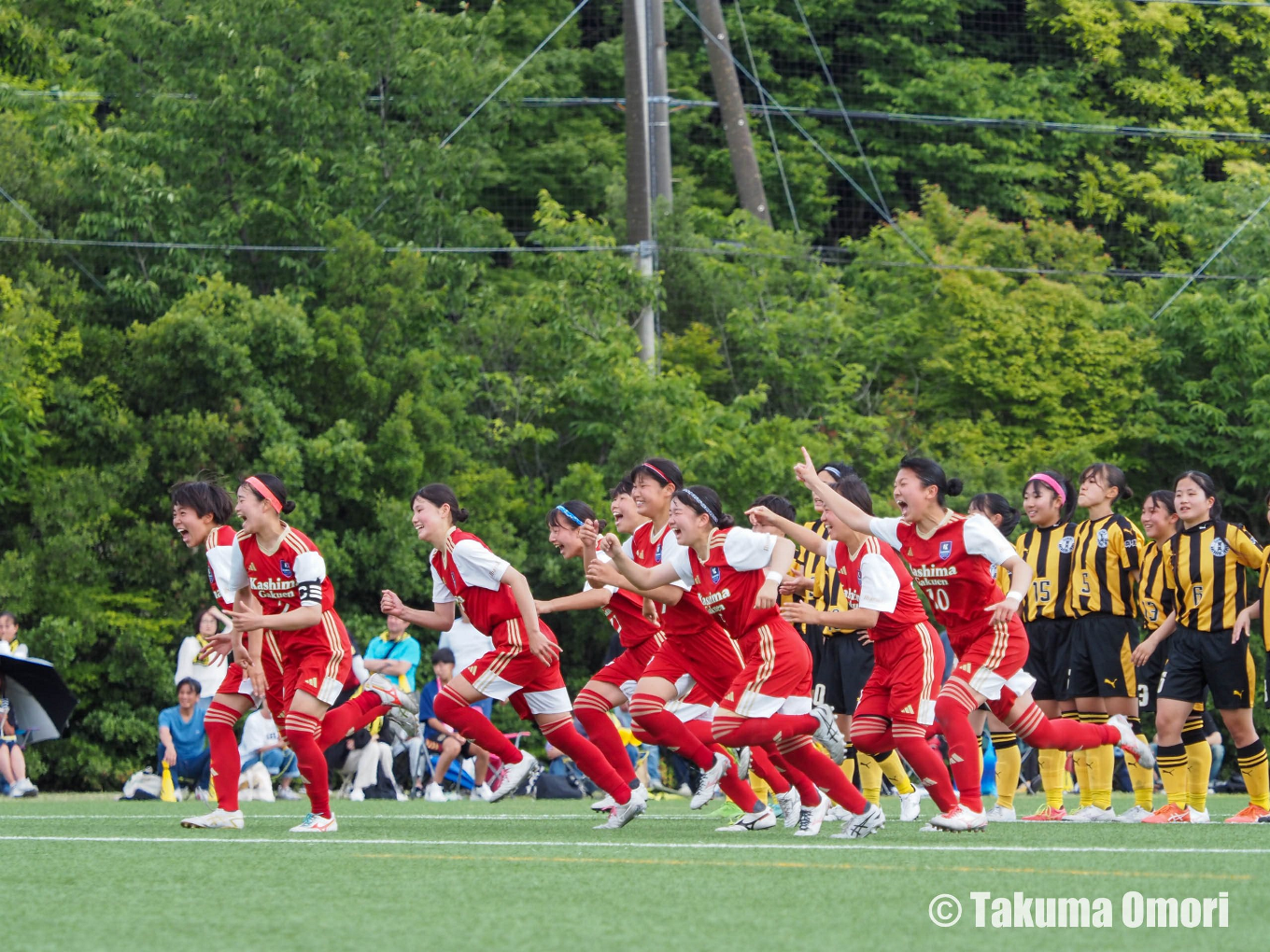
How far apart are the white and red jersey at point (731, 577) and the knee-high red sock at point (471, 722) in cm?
161

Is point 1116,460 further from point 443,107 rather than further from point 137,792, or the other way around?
point 137,792

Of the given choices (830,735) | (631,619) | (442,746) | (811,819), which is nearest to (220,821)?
(631,619)

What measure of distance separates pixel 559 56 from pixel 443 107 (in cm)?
436

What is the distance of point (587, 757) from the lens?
9805mm

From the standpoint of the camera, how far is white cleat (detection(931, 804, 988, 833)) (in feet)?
28.6

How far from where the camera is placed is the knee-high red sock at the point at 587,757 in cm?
980

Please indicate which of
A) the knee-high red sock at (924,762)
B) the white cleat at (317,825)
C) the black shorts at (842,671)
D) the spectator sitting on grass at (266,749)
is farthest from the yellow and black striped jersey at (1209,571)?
the spectator sitting on grass at (266,749)

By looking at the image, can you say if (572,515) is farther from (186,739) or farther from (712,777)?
(186,739)

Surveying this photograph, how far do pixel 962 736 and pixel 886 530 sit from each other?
1.14m

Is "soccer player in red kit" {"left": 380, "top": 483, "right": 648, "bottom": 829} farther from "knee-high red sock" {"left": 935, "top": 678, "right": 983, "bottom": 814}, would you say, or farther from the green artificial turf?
"knee-high red sock" {"left": 935, "top": 678, "right": 983, "bottom": 814}

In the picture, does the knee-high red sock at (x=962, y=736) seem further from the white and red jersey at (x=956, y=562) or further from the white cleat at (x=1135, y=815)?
the white cleat at (x=1135, y=815)

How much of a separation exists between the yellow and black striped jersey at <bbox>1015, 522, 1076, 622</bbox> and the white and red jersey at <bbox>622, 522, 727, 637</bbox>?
109 inches

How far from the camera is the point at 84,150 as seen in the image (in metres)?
20.1

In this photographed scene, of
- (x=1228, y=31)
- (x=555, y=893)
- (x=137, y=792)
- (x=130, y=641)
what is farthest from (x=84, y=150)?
(x=1228, y=31)
